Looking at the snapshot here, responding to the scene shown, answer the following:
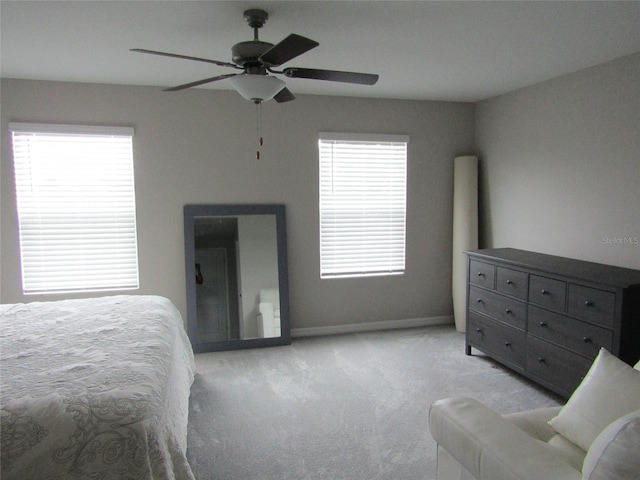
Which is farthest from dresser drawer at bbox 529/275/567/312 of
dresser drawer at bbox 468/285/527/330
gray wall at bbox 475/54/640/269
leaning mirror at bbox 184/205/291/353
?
leaning mirror at bbox 184/205/291/353

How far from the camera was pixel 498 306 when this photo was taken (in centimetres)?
370

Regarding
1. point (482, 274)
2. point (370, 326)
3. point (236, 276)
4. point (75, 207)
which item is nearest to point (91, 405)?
point (236, 276)

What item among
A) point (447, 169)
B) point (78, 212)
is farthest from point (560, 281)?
point (78, 212)

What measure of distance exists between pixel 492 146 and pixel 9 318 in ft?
14.9

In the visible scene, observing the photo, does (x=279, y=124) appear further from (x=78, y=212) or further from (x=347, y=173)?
(x=78, y=212)

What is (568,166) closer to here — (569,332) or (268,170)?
(569,332)

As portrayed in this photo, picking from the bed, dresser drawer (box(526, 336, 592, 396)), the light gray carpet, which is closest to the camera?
the bed

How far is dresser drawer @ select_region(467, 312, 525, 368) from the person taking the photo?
3.49 m

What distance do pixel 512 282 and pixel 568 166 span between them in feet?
3.83

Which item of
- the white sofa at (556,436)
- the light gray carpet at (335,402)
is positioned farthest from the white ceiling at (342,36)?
the light gray carpet at (335,402)

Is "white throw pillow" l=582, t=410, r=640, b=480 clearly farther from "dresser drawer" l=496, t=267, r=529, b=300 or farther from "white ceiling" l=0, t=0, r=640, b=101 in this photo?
"dresser drawer" l=496, t=267, r=529, b=300

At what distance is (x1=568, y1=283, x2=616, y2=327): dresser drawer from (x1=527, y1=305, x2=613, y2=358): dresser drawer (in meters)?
0.06

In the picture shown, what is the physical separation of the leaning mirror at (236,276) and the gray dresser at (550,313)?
1.86m

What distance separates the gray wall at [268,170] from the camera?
396 centimetres
